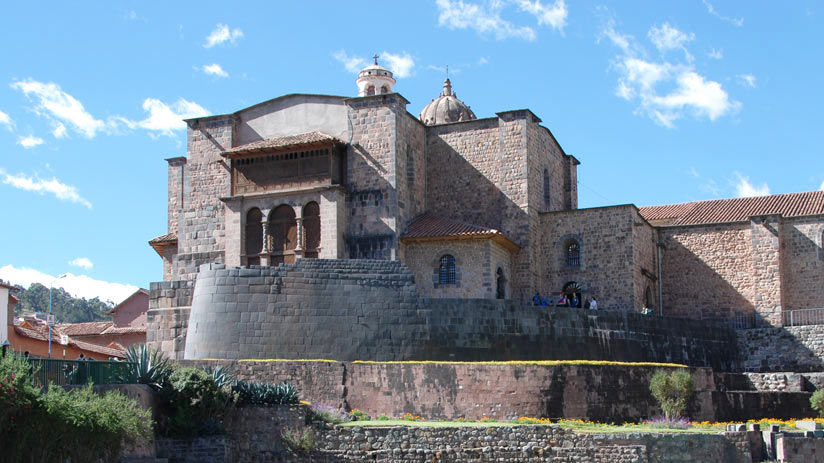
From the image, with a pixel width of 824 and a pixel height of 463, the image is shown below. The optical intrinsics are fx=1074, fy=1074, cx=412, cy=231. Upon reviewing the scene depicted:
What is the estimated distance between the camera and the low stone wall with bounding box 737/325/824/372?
3700 cm

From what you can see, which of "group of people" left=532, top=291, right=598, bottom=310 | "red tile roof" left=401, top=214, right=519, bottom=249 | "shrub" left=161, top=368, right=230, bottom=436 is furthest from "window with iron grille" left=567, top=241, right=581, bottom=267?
"shrub" left=161, top=368, right=230, bottom=436

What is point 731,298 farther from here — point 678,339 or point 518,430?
point 518,430

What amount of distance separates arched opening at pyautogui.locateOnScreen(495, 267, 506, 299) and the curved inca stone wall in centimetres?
701

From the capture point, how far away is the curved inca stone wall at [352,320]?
29.5 m

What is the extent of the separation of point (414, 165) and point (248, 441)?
17957 mm

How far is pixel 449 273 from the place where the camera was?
1494 inches

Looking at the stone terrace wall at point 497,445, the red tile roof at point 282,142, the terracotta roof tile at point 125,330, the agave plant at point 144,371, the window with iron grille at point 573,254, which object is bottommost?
the stone terrace wall at point 497,445

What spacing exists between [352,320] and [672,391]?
883 centimetres

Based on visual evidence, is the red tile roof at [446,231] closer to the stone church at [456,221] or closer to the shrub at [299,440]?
the stone church at [456,221]

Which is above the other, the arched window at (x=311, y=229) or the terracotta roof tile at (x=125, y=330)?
the arched window at (x=311, y=229)

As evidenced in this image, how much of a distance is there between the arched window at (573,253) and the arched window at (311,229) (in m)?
9.53

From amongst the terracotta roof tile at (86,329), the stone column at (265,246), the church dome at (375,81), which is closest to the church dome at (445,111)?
the church dome at (375,81)

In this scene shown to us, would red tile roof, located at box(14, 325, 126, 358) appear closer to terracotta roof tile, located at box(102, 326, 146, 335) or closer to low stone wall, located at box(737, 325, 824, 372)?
terracotta roof tile, located at box(102, 326, 146, 335)

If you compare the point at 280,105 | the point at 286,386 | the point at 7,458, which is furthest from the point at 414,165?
the point at 7,458
